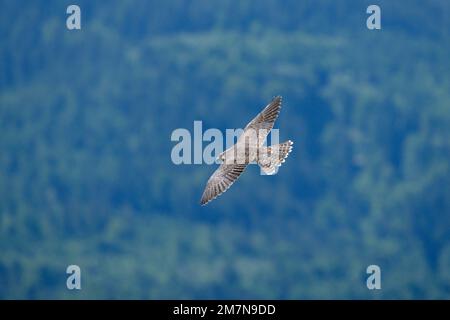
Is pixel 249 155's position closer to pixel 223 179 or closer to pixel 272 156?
pixel 272 156

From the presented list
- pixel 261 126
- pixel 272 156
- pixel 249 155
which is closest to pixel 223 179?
pixel 249 155

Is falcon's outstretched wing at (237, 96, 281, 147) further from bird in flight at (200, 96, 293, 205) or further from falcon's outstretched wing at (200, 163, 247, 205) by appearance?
falcon's outstretched wing at (200, 163, 247, 205)

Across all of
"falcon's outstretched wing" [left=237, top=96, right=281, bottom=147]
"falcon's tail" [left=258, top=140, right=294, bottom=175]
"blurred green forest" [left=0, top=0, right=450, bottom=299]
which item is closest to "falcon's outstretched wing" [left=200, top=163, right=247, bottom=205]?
"falcon's tail" [left=258, top=140, right=294, bottom=175]

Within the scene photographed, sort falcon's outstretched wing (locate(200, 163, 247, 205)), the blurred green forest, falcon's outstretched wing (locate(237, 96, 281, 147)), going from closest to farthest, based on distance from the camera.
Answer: falcon's outstretched wing (locate(200, 163, 247, 205)), falcon's outstretched wing (locate(237, 96, 281, 147)), the blurred green forest

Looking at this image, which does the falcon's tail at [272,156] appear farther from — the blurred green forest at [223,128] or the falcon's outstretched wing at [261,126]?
the blurred green forest at [223,128]
